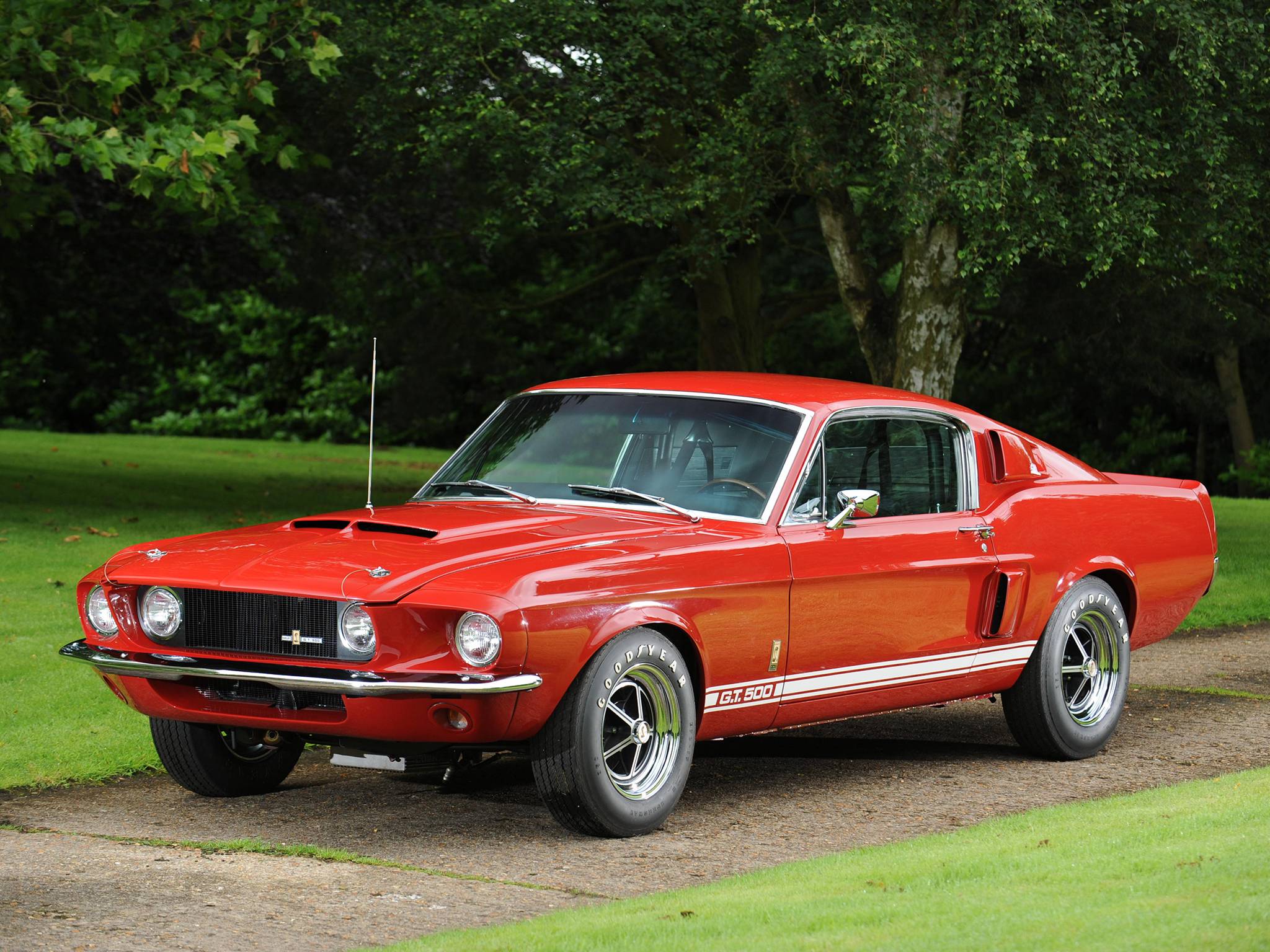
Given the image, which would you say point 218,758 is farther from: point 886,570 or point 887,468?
point 887,468

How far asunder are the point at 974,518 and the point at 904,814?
1544mm

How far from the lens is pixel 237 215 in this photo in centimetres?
1888

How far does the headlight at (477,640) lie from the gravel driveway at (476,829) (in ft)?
2.36

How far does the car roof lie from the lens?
764 centimetres

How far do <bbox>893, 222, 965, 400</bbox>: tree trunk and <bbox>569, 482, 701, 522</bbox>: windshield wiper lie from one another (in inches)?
405

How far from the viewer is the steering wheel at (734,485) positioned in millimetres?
7262

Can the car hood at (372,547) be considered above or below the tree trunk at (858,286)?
below

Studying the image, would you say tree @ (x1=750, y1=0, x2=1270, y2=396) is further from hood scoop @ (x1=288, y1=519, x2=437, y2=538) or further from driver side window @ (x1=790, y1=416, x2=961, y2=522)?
hood scoop @ (x1=288, y1=519, x2=437, y2=538)

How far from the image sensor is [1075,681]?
28.1 ft

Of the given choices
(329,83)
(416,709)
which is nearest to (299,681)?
(416,709)

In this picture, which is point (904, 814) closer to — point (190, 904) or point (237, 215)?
point (190, 904)

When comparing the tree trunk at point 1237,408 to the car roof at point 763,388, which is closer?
the car roof at point 763,388

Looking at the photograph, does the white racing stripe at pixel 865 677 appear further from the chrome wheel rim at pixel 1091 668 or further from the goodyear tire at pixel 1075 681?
the chrome wheel rim at pixel 1091 668

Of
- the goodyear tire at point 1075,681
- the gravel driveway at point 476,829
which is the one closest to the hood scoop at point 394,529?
the gravel driveway at point 476,829
